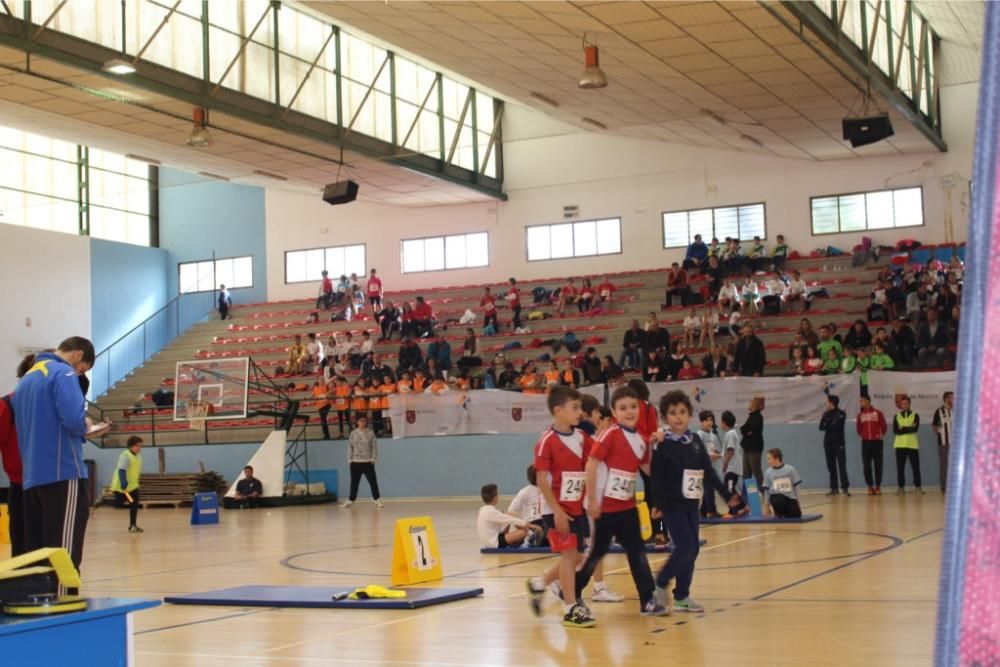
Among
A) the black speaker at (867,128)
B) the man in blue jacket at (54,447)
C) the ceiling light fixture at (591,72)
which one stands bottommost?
the man in blue jacket at (54,447)

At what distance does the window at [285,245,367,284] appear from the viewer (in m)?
37.0

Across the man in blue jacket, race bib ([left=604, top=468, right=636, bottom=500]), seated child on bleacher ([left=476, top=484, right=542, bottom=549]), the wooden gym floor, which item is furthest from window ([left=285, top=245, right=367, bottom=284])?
the man in blue jacket

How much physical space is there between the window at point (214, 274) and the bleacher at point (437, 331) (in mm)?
1460

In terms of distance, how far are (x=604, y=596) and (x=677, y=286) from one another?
21.7 metres

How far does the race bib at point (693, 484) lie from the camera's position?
25.8 ft

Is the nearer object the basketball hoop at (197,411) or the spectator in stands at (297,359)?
the basketball hoop at (197,411)

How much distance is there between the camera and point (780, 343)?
26938 millimetres

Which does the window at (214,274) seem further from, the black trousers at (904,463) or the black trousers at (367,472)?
the black trousers at (904,463)

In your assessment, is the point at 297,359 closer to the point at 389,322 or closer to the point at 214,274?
the point at 389,322

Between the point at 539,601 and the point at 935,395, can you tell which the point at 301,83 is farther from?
the point at 539,601

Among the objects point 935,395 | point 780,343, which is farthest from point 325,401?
point 935,395

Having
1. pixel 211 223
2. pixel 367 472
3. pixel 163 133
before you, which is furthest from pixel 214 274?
pixel 367 472

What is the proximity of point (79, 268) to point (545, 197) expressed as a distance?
14.1 meters

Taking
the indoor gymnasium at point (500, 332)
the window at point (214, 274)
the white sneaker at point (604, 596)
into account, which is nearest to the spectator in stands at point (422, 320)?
the indoor gymnasium at point (500, 332)
